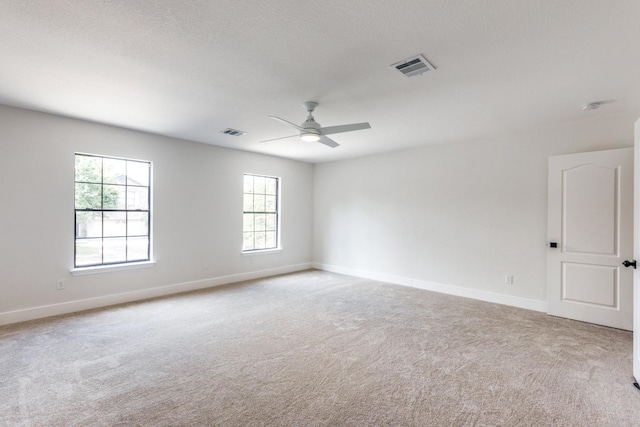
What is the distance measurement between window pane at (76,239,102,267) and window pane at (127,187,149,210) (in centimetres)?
69

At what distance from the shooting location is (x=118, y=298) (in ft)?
14.7

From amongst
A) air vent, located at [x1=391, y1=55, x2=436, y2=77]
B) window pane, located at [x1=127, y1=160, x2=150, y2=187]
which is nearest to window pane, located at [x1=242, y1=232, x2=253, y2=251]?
window pane, located at [x1=127, y1=160, x2=150, y2=187]

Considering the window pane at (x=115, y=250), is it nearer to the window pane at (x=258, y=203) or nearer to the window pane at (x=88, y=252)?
the window pane at (x=88, y=252)

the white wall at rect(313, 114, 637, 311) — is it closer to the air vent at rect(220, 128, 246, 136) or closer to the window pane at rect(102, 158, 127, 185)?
the air vent at rect(220, 128, 246, 136)

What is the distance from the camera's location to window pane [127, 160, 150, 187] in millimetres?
4727

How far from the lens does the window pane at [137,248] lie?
4727mm

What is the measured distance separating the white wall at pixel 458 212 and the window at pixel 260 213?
131cm

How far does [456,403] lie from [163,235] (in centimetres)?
469

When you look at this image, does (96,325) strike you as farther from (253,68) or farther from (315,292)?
(253,68)

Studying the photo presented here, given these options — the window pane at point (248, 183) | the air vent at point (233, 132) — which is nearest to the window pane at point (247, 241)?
the window pane at point (248, 183)

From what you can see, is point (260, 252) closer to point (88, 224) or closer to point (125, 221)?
point (125, 221)

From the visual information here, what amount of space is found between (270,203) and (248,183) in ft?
2.29

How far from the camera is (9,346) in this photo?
3012 millimetres

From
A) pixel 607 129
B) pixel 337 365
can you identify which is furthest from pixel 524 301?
pixel 337 365
